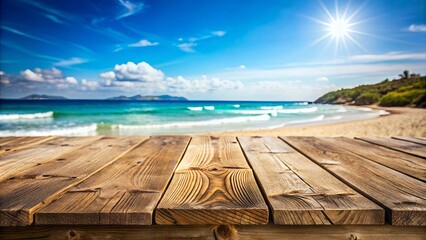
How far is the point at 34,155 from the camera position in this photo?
4.85 feet

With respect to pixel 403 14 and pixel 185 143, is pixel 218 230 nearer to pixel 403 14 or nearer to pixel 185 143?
pixel 185 143

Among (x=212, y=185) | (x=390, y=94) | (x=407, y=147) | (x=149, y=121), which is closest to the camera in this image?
(x=212, y=185)

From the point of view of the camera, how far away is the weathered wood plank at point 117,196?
0.70 meters

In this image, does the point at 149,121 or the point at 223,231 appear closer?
the point at 223,231

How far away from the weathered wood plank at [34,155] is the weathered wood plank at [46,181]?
0.05 m

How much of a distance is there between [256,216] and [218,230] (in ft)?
0.39

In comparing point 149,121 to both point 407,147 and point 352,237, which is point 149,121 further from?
point 352,237

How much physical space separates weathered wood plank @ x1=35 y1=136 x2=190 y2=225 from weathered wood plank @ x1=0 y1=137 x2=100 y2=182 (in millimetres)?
382

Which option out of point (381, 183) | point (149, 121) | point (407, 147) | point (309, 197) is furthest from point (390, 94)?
point (309, 197)

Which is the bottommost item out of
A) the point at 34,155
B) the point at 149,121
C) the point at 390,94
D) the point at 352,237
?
the point at 149,121

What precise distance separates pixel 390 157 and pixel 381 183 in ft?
1.92

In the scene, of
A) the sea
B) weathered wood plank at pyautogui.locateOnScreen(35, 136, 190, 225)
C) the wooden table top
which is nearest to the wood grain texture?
the wooden table top

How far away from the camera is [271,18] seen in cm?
901

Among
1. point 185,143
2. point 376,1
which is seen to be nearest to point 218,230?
point 185,143
